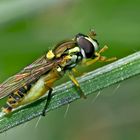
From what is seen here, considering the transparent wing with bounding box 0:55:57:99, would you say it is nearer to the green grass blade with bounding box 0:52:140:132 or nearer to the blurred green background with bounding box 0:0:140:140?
the green grass blade with bounding box 0:52:140:132

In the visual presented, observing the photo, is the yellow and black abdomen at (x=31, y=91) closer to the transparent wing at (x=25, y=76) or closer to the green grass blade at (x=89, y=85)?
the transparent wing at (x=25, y=76)

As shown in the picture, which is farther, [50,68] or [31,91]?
[50,68]

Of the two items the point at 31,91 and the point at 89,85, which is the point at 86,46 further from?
the point at 89,85

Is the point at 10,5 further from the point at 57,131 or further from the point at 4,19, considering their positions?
the point at 57,131

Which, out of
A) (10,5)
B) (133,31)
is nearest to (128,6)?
(133,31)

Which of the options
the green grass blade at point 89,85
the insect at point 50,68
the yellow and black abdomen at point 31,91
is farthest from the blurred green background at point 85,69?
the green grass blade at point 89,85

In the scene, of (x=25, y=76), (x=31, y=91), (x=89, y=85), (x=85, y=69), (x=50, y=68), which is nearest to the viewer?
(x=89, y=85)

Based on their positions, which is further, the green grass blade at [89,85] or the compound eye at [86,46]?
the compound eye at [86,46]

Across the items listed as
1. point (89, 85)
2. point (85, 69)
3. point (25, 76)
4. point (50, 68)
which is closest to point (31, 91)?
point (25, 76)
